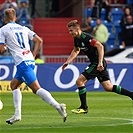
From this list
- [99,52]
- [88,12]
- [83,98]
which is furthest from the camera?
[88,12]

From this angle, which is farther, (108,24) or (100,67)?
(108,24)

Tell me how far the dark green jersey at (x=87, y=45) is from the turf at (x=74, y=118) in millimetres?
1264

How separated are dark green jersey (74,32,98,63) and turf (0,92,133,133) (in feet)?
4.15

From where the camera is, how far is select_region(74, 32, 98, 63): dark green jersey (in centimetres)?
1383

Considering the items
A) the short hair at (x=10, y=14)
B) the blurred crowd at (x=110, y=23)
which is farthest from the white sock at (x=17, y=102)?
the blurred crowd at (x=110, y=23)

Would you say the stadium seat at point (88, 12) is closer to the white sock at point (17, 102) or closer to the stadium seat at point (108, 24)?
the stadium seat at point (108, 24)

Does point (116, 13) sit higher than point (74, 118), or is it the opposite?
point (116, 13)

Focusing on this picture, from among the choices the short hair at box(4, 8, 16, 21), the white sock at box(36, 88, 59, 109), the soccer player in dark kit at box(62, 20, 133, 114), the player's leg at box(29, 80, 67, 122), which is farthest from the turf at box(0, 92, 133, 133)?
the short hair at box(4, 8, 16, 21)

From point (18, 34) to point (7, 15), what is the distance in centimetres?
40

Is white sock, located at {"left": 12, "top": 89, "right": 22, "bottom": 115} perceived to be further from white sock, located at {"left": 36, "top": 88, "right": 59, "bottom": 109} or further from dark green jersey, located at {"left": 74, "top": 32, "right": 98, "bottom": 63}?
dark green jersey, located at {"left": 74, "top": 32, "right": 98, "bottom": 63}

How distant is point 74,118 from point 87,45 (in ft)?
5.57

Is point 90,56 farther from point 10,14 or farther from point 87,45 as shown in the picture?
point 10,14

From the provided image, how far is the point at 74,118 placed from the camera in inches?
519

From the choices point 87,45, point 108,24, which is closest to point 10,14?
point 87,45
